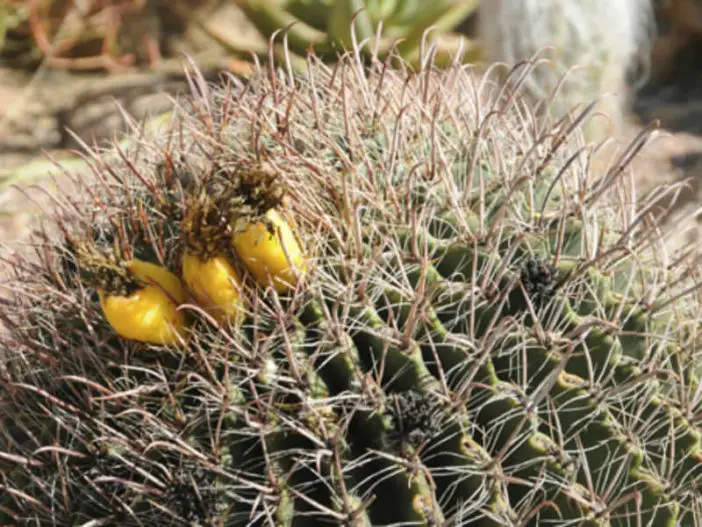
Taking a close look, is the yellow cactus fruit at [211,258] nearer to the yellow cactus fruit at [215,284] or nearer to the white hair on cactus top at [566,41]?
the yellow cactus fruit at [215,284]

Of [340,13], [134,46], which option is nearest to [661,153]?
[340,13]

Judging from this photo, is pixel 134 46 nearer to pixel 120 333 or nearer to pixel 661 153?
pixel 661 153

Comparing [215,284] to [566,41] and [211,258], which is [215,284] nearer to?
[211,258]

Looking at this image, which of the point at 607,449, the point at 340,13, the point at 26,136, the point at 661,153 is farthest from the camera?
the point at 26,136

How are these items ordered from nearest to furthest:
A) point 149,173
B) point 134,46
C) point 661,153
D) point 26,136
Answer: point 149,173
point 661,153
point 26,136
point 134,46

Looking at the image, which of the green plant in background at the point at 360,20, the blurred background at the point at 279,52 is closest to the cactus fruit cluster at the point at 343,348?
the blurred background at the point at 279,52

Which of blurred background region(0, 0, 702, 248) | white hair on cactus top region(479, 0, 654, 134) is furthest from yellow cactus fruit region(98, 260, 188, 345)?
white hair on cactus top region(479, 0, 654, 134)

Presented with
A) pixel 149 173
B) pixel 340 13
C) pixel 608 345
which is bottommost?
pixel 608 345
